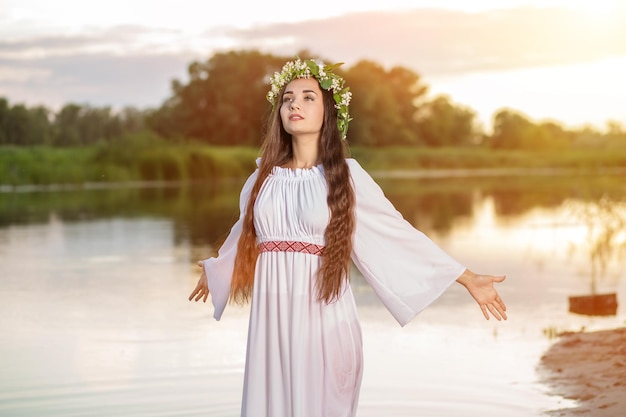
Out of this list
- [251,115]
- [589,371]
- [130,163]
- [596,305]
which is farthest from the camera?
[251,115]

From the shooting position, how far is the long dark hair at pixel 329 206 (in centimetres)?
516

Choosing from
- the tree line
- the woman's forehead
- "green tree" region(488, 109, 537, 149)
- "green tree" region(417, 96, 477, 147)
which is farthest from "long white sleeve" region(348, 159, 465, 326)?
"green tree" region(417, 96, 477, 147)

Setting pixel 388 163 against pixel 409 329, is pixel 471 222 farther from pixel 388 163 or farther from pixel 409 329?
pixel 388 163

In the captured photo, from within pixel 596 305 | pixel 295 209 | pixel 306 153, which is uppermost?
pixel 306 153

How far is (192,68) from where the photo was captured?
79625mm

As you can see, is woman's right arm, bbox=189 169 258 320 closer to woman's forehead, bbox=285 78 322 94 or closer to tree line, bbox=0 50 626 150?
woman's forehead, bbox=285 78 322 94

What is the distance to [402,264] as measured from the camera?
17.8ft

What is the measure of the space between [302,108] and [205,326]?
5.90 metres

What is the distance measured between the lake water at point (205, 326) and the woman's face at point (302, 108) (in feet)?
8.70

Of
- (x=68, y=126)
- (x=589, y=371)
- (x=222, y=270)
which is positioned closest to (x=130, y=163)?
(x=68, y=126)

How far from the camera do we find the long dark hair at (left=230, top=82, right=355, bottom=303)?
16.9 ft

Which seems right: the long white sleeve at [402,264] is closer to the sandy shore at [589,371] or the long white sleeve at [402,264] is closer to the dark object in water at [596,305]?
the sandy shore at [589,371]

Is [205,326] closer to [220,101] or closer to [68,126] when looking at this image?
[68,126]

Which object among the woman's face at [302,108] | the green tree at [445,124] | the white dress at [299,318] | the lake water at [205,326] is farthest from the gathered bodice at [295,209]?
the green tree at [445,124]
